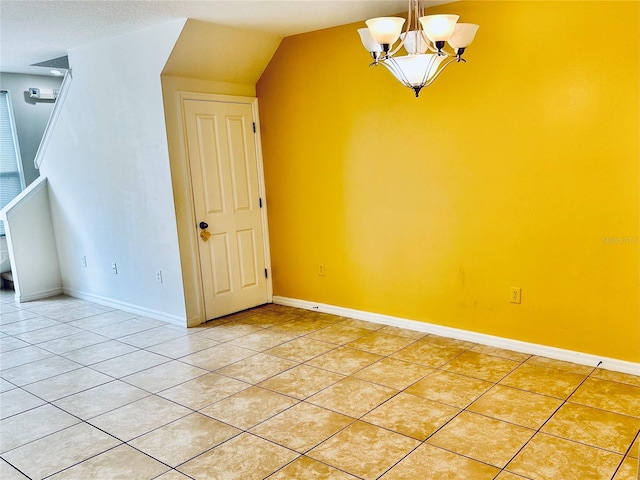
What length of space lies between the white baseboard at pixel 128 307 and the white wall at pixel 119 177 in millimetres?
14

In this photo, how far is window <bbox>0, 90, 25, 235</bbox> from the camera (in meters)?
6.18

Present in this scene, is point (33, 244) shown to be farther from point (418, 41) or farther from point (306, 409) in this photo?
point (418, 41)

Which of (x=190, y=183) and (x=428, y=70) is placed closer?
(x=428, y=70)

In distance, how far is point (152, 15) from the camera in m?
3.60

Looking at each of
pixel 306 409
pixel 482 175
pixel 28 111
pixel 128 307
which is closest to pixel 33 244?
pixel 128 307

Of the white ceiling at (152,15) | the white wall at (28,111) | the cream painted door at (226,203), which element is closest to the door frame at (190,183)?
the cream painted door at (226,203)

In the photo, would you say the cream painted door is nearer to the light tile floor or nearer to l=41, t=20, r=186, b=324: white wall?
l=41, t=20, r=186, b=324: white wall

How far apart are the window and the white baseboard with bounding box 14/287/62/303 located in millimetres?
1182

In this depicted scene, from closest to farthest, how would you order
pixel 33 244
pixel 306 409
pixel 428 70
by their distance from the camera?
pixel 428 70 < pixel 306 409 < pixel 33 244

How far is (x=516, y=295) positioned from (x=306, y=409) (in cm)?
172

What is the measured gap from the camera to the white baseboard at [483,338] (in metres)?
3.17

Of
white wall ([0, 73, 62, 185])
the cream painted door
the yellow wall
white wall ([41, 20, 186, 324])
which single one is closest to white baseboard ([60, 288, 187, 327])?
white wall ([41, 20, 186, 324])

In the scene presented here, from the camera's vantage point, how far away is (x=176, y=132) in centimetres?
419

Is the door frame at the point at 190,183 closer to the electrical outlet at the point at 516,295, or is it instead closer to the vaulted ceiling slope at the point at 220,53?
the vaulted ceiling slope at the point at 220,53
